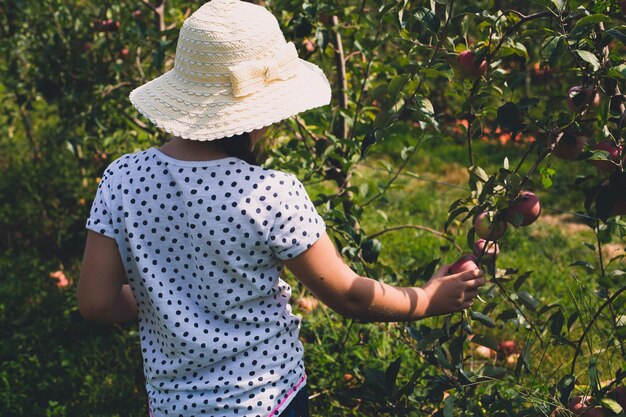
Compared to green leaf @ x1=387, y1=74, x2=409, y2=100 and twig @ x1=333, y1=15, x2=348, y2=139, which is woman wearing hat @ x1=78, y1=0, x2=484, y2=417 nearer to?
green leaf @ x1=387, y1=74, x2=409, y2=100

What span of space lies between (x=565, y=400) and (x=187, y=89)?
1007 millimetres

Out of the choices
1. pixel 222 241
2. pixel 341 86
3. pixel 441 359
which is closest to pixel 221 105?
pixel 222 241

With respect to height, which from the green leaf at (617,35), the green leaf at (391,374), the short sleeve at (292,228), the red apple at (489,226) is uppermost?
the green leaf at (617,35)

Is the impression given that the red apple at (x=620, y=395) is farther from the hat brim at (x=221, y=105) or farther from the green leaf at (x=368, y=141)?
the hat brim at (x=221, y=105)

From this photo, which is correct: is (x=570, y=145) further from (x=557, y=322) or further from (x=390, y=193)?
(x=390, y=193)

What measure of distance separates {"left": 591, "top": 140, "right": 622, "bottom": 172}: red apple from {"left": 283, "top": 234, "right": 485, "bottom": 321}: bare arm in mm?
336

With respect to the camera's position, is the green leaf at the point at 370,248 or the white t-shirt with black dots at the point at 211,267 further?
the green leaf at the point at 370,248

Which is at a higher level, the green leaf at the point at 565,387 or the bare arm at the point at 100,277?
the bare arm at the point at 100,277

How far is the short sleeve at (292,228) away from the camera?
128 cm

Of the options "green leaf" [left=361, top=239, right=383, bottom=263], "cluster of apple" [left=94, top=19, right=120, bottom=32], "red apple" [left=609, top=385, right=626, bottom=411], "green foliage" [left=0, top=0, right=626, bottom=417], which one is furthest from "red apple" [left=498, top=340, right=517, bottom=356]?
"cluster of apple" [left=94, top=19, right=120, bottom=32]

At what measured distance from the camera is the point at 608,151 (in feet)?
4.91

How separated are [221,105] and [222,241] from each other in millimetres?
231

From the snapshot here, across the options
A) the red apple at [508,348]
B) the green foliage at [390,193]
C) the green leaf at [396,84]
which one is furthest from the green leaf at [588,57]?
the red apple at [508,348]

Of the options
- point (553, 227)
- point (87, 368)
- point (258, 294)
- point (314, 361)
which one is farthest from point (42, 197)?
point (258, 294)
